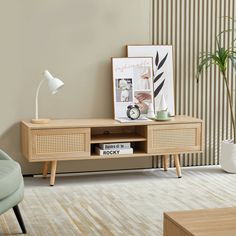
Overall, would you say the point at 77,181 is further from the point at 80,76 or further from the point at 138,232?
the point at 138,232

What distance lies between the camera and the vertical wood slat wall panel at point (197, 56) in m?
5.28

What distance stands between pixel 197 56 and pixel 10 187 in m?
2.72

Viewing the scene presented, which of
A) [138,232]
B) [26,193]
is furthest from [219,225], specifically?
[26,193]

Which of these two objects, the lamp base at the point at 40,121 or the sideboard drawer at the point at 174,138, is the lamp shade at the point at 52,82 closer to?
the lamp base at the point at 40,121

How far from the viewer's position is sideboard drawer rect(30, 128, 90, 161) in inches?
183

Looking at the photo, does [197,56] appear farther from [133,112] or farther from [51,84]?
[51,84]

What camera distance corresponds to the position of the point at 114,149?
490 cm

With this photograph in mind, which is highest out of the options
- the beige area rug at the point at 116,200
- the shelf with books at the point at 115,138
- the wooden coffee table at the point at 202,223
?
the shelf with books at the point at 115,138

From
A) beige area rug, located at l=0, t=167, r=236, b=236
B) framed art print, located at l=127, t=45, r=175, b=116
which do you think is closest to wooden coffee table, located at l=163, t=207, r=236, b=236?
beige area rug, located at l=0, t=167, r=236, b=236

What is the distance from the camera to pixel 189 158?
548 cm

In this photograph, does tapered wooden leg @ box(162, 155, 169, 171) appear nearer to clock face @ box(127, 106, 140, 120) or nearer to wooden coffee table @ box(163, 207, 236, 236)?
clock face @ box(127, 106, 140, 120)

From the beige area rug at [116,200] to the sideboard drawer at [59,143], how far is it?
26 centimetres

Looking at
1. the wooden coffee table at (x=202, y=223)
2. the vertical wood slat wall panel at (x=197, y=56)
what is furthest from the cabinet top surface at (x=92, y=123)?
the wooden coffee table at (x=202, y=223)

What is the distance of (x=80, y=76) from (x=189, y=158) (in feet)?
4.32
